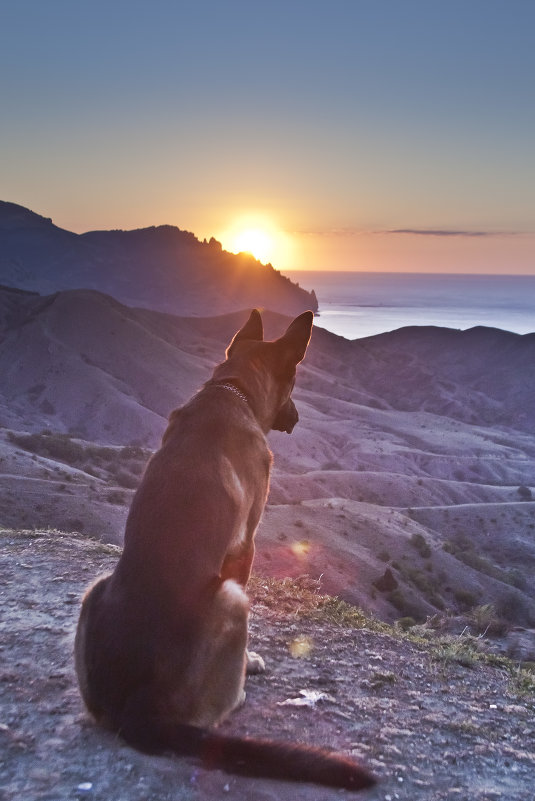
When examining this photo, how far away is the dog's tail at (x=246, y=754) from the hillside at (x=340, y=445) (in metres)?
13.5

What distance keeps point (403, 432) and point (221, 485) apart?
2789 inches

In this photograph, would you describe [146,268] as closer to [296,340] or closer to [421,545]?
[421,545]

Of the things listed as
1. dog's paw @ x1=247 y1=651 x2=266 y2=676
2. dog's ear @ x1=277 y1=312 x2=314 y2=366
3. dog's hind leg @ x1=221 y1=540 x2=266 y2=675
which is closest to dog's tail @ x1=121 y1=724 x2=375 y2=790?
dog's hind leg @ x1=221 y1=540 x2=266 y2=675

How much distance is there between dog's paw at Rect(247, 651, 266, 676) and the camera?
484 cm

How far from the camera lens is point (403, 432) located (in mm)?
72625

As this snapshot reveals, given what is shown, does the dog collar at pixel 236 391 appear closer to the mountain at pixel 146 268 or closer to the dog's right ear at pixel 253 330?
the dog's right ear at pixel 253 330

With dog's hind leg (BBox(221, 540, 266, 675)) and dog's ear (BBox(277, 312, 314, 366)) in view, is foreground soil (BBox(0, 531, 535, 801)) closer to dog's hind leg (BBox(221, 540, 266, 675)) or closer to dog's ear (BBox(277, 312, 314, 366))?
dog's hind leg (BBox(221, 540, 266, 675))

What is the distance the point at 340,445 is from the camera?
64.2 meters

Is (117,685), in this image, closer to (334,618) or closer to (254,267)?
(334,618)

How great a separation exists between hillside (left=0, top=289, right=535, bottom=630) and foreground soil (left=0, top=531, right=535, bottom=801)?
427 inches

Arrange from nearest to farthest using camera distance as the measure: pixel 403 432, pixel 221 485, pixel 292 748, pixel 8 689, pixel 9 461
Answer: pixel 292 748, pixel 221 485, pixel 8 689, pixel 9 461, pixel 403 432

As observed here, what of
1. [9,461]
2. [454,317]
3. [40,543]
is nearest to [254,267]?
[454,317]

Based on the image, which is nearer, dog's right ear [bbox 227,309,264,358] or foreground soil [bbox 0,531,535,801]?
foreground soil [bbox 0,531,535,801]

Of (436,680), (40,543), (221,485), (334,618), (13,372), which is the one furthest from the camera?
(13,372)
